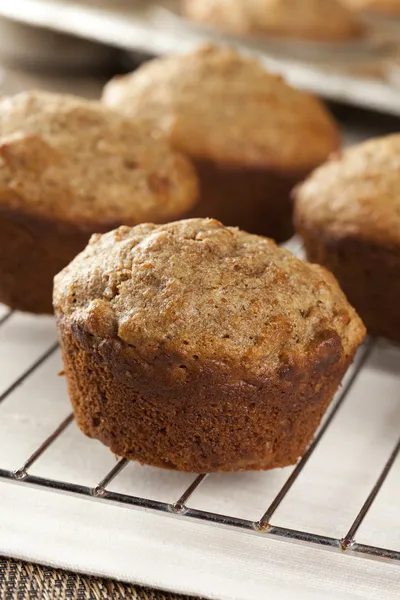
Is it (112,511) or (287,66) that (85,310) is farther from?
(287,66)

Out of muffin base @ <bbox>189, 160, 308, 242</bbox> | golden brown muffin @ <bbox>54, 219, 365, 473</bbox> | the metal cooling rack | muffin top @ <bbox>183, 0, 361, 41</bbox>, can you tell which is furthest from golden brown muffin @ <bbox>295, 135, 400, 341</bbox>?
muffin top @ <bbox>183, 0, 361, 41</bbox>

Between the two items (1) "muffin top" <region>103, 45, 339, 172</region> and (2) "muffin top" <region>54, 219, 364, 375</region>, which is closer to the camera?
(2) "muffin top" <region>54, 219, 364, 375</region>

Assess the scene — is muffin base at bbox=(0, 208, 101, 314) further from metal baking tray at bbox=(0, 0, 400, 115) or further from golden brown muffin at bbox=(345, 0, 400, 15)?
golden brown muffin at bbox=(345, 0, 400, 15)

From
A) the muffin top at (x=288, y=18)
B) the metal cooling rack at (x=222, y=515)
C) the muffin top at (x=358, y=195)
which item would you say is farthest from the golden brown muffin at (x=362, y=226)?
the muffin top at (x=288, y=18)

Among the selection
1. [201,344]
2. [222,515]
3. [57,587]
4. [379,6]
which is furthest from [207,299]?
[379,6]

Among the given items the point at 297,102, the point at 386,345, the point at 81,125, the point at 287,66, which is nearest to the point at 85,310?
the point at 81,125

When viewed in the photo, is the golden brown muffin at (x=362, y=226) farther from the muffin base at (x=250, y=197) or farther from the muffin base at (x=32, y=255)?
the muffin base at (x=32, y=255)
